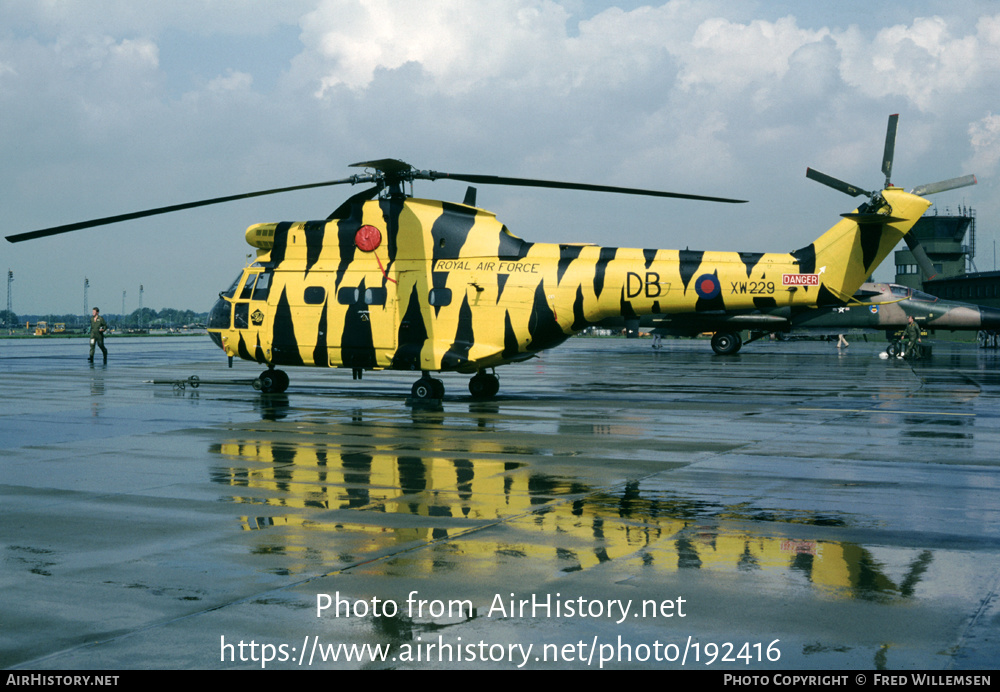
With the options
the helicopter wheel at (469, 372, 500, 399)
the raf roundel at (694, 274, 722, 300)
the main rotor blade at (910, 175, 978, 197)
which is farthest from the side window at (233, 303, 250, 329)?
the main rotor blade at (910, 175, 978, 197)

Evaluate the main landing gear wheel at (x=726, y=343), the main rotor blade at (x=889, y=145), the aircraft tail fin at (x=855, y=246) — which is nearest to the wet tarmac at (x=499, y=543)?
the aircraft tail fin at (x=855, y=246)

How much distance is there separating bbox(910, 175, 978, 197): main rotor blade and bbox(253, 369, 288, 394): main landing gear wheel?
621 inches

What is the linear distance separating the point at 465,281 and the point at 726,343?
93.6 ft

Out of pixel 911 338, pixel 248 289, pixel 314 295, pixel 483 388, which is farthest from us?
pixel 911 338

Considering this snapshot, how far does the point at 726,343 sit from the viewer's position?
46094 millimetres

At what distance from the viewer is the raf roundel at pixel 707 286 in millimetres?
19781

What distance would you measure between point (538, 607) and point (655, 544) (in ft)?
6.56

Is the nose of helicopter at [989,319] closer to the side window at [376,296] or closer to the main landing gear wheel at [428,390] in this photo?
the main landing gear wheel at [428,390]

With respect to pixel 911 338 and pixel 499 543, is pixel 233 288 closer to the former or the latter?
pixel 499 543

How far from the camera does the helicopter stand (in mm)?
19938

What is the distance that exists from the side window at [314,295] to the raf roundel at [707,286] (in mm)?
8616

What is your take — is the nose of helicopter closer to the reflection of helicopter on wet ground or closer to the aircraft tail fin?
the reflection of helicopter on wet ground

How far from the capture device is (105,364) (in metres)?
35.5

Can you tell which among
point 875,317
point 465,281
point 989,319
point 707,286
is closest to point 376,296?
point 465,281
